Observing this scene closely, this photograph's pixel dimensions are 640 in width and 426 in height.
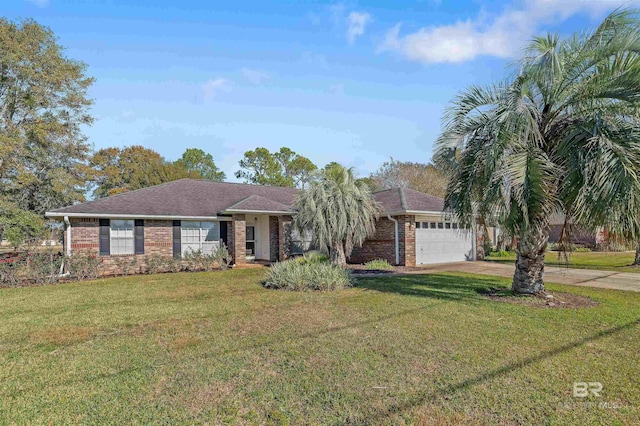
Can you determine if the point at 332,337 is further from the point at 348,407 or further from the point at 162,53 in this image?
the point at 162,53

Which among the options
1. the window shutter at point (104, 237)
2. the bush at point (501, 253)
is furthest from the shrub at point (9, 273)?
the bush at point (501, 253)

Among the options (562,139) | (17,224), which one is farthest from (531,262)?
(17,224)

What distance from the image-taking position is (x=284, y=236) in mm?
17625

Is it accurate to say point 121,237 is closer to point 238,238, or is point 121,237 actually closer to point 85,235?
point 85,235

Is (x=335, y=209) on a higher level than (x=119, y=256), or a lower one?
higher

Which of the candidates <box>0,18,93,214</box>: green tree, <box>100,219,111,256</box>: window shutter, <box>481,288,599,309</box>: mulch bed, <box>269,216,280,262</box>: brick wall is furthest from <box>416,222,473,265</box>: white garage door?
<box>0,18,93,214</box>: green tree

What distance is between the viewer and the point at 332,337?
5.70 m

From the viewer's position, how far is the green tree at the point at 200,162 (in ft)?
151

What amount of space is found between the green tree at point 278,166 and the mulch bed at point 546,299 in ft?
122

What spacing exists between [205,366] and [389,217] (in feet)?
41.8

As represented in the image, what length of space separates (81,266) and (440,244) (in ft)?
50.4

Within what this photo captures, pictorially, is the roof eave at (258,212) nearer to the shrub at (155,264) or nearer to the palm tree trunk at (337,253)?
the palm tree trunk at (337,253)

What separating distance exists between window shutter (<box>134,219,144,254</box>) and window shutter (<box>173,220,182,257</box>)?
1287mm

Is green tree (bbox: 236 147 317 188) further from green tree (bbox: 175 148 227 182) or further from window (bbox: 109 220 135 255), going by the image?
window (bbox: 109 220 135 255)
